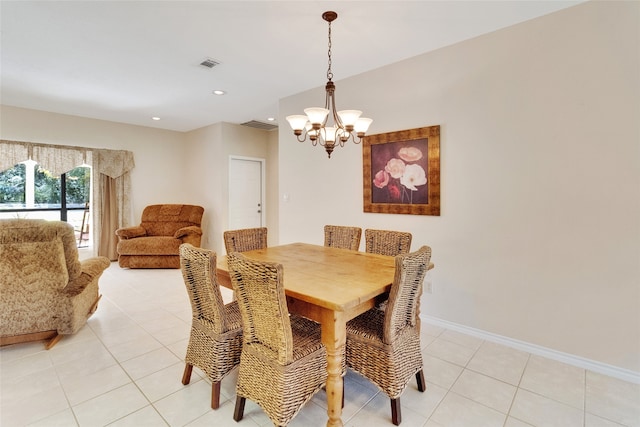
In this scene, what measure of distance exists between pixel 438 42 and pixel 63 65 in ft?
12.0

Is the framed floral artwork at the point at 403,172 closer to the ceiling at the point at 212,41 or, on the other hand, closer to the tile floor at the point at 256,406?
the ceiling at the point at 212,41

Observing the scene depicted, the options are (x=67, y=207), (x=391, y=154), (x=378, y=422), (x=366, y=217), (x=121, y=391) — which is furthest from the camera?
(x=67, y=207)

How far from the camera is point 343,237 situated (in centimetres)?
294

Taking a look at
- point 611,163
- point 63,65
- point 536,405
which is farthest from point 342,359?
point 63,65

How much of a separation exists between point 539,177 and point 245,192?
478cm

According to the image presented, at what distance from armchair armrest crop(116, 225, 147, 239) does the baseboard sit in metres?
4.78

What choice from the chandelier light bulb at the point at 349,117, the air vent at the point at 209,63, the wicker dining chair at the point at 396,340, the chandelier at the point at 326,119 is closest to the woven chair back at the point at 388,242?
the wicker dining chair at the point at 396,340

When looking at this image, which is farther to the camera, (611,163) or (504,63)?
(504,63)

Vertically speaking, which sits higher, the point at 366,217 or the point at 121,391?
the point at 366,217

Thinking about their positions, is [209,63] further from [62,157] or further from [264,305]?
[62,157]

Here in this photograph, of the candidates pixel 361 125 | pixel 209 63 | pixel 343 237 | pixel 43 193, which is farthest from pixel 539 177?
pixel 43 193

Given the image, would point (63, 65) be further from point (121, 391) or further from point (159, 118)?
point (121, 391)

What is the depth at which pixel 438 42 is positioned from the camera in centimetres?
270

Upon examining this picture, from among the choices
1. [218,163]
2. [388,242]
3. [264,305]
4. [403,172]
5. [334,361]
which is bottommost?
[334,361]
